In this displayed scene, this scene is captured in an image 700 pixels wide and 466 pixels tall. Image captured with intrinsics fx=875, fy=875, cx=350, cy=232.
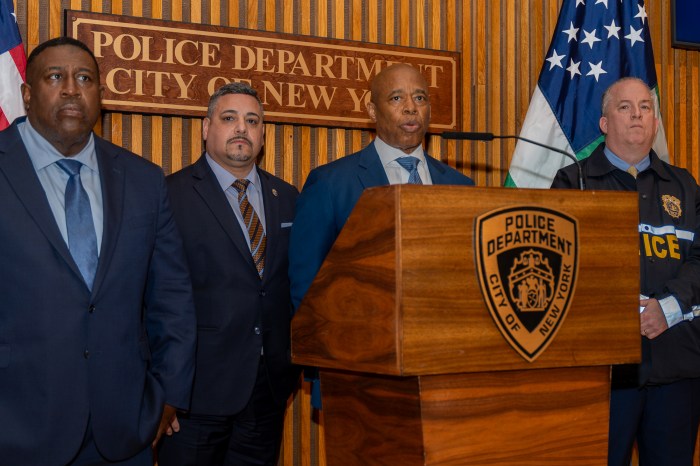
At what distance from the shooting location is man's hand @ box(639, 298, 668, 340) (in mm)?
2896

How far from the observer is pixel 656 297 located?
298 centimetres

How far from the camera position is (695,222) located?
3.19m

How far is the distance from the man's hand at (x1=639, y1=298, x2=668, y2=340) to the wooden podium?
29.7 inches

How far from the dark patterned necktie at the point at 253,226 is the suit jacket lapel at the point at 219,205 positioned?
37mm

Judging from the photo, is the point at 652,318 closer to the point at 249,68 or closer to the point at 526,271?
the point at 526,271

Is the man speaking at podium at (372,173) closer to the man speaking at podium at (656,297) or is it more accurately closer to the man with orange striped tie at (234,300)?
the man with orange striped tie at (234,300)

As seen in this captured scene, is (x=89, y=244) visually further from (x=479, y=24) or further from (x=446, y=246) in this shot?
(x=479, y=24)

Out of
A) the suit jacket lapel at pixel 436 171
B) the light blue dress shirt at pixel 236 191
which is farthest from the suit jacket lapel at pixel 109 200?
the suit jacket lapel at pixel 436 171

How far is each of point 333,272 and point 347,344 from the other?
0.18 m

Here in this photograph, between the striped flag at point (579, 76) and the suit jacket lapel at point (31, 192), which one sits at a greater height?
the striped flag at point (579, 76)

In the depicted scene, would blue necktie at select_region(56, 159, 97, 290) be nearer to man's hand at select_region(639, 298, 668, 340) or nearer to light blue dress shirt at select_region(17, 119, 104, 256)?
light blue dress shirt at select_region(17, 119, 104, 256)

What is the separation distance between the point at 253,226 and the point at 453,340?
1.47 m

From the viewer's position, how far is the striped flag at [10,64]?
3451 millimetres

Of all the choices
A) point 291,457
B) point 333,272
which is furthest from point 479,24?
point 333,272
